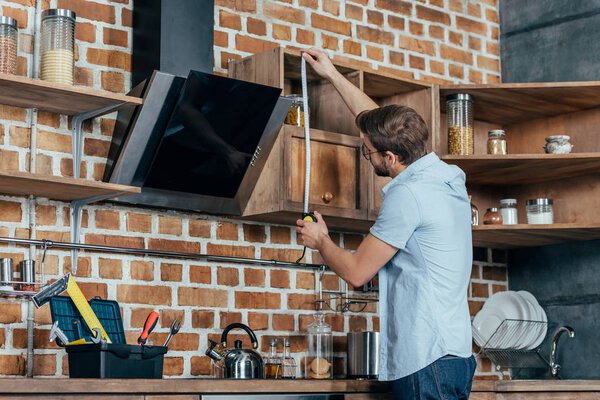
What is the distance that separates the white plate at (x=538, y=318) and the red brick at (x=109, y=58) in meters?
2.14

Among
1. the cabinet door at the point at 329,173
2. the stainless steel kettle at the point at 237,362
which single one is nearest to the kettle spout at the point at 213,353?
the stainless steel kettle at the point at 237,362

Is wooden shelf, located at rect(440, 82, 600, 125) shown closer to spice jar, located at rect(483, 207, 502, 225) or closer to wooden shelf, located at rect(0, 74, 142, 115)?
spice jar, located at rect(483, 207, 502, 225)

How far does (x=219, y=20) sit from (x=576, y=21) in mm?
1733

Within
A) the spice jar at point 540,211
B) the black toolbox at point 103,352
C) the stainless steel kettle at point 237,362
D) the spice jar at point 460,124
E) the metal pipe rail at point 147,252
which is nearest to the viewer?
the black toolbox at point 103,352

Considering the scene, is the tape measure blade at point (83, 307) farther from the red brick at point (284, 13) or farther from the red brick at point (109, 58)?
the red brick at point (284, 13)

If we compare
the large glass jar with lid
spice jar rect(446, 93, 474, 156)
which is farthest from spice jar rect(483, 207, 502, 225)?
the large glass jar with lid

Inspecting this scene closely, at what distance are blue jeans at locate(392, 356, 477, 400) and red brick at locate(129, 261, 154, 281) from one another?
1031 mm

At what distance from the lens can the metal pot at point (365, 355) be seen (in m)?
3.92

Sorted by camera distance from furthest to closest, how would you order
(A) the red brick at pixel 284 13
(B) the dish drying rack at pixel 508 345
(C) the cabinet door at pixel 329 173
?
(B) the dish drying rack at pixel 508 345 < (A) the red brick at pixel 284 13 < (C) the cabinet door at pixel 329 173

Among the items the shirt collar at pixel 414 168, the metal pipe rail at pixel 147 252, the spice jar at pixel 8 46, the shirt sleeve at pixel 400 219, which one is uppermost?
the spice jar at pixel 8 46

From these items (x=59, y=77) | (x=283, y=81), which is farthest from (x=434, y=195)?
(x=59, y=77)

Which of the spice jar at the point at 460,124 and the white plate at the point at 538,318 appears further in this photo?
the white plate at the point at 538,318

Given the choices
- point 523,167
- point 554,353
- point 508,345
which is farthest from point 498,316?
point 523,167

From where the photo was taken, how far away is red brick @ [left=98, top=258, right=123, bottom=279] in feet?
11.4
